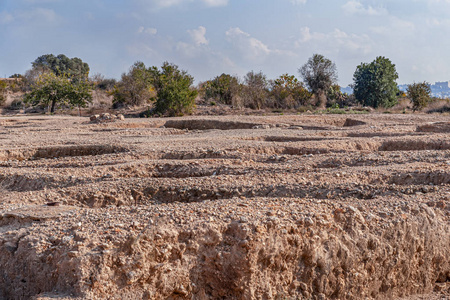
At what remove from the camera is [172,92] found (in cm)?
1989

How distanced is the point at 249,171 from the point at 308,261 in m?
2.47

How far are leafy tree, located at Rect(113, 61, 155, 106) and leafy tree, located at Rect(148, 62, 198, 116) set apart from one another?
281 centimetres

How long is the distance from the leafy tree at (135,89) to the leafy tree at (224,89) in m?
3.78

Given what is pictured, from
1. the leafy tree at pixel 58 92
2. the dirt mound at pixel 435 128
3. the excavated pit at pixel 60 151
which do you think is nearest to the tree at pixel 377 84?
the dirt mound at pixel 435 128

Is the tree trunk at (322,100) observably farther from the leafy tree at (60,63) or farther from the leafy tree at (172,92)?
the leafy tree at (60,63)

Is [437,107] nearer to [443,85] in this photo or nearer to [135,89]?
[135,89]

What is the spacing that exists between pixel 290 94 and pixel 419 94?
717 cm

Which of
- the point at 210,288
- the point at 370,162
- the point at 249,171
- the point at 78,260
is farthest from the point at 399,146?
the point at 78,260

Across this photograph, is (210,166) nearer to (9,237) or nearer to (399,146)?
(9,237)

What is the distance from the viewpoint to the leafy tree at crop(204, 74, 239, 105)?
26.1m

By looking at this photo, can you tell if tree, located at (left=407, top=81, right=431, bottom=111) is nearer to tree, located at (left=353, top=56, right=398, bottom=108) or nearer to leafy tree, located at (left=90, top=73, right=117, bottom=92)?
tree, located at (left=353, top=56, right=398, bottom=108)

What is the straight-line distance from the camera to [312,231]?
3.38 metres

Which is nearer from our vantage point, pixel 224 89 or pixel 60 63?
pixel 224 89

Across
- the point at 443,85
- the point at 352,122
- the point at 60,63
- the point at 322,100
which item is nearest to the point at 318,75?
the point at 322,100
